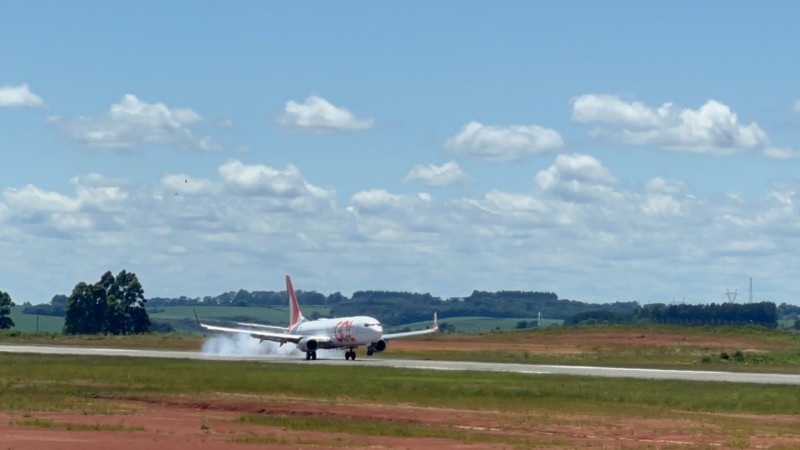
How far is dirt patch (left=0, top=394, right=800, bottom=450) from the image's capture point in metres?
38.1

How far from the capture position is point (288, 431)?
139 ft

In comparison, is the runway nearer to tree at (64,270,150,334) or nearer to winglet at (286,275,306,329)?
winglet at (286,275,306,329)

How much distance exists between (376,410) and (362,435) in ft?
29.1

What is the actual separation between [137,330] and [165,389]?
4945 inches

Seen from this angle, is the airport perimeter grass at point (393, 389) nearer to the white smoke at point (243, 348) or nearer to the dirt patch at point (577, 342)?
the white smoke at point (243, 348)

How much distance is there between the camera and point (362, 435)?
4122 centimetres

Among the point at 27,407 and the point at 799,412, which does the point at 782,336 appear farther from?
the point at 27,407

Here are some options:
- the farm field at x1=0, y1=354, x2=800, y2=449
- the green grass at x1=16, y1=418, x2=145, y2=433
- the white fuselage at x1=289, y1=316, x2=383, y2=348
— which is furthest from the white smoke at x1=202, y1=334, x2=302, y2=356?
the green grass at x1=16, y1=418, x2=145, y2=433

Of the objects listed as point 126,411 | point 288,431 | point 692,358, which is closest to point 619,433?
point 288,431

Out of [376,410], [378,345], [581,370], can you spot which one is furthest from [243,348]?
[376,410]

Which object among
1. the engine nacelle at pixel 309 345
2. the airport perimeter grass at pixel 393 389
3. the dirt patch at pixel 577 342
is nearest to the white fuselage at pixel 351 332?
the engine nacelle at pixel 309 345

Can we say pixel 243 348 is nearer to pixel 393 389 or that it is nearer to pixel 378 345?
pixel 378 345

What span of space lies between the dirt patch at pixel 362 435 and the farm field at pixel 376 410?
5cm

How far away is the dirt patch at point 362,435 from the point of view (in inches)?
1501
